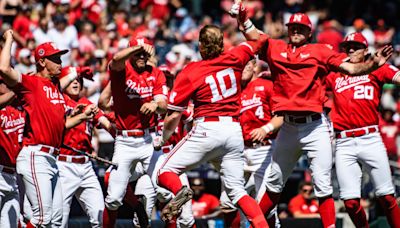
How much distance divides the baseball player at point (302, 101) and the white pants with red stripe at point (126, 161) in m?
1.72

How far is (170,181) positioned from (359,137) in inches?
105

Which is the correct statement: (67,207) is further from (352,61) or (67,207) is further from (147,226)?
(352,61)

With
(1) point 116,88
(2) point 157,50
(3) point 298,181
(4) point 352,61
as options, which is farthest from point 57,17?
(4) point 352,61

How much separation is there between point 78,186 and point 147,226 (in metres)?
1.04

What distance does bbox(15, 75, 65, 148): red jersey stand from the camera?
1055 cm

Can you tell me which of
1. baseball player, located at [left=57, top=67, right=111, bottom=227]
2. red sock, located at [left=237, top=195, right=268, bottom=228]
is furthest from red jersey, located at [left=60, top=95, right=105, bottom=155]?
red sock, located at [left=237, top=195, right=268, bottom=228]

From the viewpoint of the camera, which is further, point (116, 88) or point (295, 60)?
point (116, 88)

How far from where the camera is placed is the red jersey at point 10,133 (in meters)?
11.1

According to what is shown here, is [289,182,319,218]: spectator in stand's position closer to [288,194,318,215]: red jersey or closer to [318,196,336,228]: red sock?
[288,194,318,215]: red jersey

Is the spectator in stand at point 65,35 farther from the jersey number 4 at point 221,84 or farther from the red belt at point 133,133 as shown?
the jersey number 4 at point 221,84

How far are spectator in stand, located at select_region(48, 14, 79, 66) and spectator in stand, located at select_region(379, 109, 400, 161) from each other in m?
6.22

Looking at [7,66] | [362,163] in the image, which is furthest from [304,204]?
[7,66]

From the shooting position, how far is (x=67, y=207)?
1171cm

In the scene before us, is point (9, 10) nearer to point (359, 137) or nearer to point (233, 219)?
point (233, 219)
